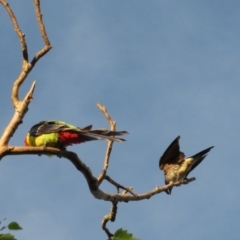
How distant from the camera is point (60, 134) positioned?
5.91 m

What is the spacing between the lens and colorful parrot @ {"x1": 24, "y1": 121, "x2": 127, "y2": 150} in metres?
5.74

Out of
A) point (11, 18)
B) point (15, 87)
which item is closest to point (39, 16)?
point (11, 18)

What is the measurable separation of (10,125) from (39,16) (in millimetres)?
1055

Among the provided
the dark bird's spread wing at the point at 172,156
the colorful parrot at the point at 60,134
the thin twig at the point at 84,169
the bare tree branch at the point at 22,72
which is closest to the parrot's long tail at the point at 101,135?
the colorful parrot at the point at 60,134

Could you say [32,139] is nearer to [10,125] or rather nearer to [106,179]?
[106,179]

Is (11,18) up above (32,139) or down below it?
above

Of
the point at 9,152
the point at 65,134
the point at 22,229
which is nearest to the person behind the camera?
the point at 22,229

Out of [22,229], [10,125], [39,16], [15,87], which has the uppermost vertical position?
[39,16]

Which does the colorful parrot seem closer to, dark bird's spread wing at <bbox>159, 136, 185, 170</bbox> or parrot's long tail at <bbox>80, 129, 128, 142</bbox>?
parrot's long tail at <bbox>80, 129, 128, 142</bbox>

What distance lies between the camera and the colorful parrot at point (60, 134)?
5.74m

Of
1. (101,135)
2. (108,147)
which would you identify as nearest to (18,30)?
(101,135)

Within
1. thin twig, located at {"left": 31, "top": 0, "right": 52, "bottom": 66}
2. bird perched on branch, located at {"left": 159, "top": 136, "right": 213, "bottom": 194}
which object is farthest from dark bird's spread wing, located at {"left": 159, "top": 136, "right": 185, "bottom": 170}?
thin twig, located at {"left": 31, "top": 0, "right": 52, "bottom": 66}

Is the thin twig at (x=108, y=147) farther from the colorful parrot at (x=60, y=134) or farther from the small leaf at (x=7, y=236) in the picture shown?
the small leaf at (x=7, y=236)

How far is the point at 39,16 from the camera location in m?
4.82
